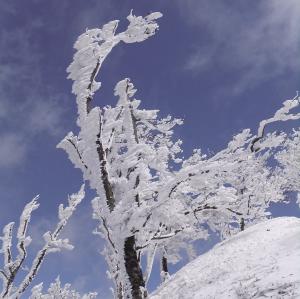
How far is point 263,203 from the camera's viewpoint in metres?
31.5

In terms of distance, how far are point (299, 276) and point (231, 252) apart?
238 inches

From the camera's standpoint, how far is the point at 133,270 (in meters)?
11.5

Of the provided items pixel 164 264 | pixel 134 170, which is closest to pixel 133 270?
pixel 134 170

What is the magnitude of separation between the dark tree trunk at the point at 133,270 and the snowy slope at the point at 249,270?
1.17 m

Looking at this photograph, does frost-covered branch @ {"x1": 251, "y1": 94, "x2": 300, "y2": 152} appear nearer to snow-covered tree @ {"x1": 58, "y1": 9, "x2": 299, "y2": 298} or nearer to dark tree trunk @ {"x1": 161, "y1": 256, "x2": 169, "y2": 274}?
snow-covered tree @ {"x1": 58, "y1": 9, "x2": 299, "y2": 298}

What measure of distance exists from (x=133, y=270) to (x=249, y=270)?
2926 millimetres

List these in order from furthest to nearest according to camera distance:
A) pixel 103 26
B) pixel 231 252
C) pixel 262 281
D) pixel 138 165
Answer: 1. pixel 231 252
2. pixel 103 26
3. pixel 138 165
4. pixel 262 281

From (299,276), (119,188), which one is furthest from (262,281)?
(119,188)

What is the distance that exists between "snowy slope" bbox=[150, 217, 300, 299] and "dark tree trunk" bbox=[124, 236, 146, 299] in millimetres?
1169

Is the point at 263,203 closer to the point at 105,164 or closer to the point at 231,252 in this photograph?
the point at 231,252

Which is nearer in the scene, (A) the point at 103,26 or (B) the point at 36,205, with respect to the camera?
(A) the point at 103,26

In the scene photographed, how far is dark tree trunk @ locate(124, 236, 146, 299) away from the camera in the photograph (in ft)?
36.9

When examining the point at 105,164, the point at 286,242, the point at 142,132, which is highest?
the point at 142,132

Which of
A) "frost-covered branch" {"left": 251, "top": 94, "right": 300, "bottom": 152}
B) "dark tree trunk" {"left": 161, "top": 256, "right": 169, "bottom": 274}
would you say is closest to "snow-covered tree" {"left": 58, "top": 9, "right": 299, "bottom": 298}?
"frost-covered branch" {"left": 251, "top": 94, "right": 300, "bottom": 152}
